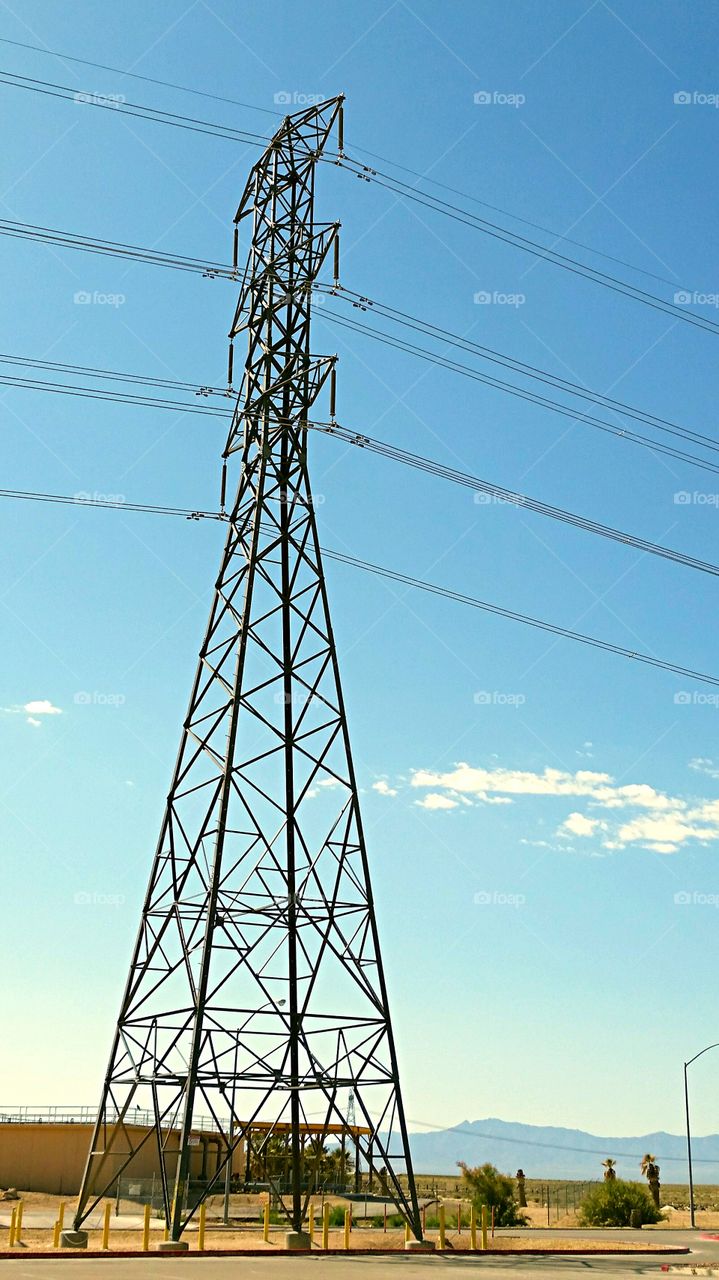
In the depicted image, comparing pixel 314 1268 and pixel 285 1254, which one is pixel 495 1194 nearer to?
pixel 285 1254

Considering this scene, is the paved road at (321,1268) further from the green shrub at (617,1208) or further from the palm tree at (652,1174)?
the palm tree at (652,1174)

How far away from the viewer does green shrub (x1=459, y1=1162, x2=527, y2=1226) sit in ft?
175

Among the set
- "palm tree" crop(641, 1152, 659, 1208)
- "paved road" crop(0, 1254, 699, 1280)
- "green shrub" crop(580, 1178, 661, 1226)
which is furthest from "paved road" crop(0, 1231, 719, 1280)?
"palm tree" crop(641, 1152, 659, 1208)

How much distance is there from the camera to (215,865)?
1073 inches

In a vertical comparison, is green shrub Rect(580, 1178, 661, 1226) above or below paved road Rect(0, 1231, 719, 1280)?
below

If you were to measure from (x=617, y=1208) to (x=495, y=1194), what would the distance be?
6041 mm

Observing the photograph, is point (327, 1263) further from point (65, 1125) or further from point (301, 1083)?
point (65, 1125)

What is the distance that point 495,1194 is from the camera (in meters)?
55.6

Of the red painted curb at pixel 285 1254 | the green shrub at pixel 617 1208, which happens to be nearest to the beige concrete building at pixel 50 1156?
the green shrub at pixel 617 1208

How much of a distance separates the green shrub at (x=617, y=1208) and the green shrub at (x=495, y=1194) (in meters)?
3.27

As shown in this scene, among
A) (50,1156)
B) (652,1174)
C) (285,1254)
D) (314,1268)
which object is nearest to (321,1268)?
(314,1268)

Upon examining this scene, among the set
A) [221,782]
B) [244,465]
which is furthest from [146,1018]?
[244,465]

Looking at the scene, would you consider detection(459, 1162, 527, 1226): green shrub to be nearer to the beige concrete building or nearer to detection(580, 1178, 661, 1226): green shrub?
detection(580, 1178, 661, 1226): green shrub

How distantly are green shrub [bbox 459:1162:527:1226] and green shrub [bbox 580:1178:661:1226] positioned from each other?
10.7ft
